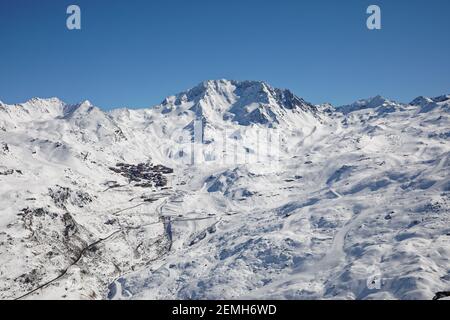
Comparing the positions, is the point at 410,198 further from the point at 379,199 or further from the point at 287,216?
Answer: the point at 287,216

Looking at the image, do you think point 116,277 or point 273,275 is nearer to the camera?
point 273,275

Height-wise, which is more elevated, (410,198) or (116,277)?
(410,198)

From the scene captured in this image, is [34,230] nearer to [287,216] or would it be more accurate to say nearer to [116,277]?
[116,277]

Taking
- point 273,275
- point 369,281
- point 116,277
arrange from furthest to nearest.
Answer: point 116,277, point 273,275, point 369,281

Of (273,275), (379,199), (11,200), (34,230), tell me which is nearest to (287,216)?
(379,199)

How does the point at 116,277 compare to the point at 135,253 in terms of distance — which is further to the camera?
the point at 135,253

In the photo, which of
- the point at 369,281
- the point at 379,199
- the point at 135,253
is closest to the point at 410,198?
the point at 379,199
